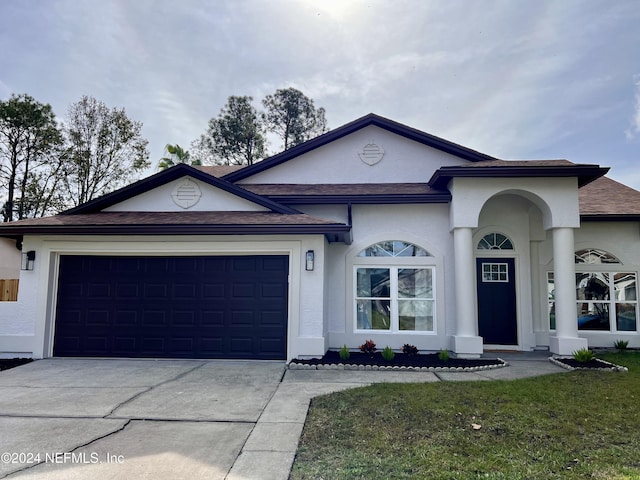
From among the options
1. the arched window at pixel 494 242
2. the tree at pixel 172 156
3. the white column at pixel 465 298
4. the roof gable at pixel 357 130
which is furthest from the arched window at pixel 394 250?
the tree at pixel 172 156

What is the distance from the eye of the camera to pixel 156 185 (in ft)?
32.4

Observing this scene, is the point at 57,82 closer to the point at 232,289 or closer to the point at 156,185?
the point at 156,185

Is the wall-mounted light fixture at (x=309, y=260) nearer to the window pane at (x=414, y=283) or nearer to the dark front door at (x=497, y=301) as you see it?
the window pane at (x=414, y=283)

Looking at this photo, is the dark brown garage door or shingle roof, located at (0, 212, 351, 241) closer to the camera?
shingle roof, located at (0, 212, 351, 241)

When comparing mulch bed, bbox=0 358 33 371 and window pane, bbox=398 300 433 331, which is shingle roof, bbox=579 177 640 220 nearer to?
window pane, bbox=398 300 433 331

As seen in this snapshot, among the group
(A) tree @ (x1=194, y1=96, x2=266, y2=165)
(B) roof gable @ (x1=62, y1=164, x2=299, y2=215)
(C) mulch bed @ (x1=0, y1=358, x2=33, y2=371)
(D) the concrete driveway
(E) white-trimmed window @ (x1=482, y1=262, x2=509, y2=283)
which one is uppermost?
(A) tree @ (x1=194, y1=96, x2=266, y2=165)

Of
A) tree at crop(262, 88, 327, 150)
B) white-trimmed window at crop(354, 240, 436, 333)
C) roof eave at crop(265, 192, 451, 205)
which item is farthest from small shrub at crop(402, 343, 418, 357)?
tree at crop(262, 88, 327, 150)

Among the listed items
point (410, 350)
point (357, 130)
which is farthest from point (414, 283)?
point (357, 130)

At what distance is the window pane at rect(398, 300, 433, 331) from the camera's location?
984 centimetres

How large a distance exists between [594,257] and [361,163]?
694 cm

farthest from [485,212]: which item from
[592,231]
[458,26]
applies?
[458,26]

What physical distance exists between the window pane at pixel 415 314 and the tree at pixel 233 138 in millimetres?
22458

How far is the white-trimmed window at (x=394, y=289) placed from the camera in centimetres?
986

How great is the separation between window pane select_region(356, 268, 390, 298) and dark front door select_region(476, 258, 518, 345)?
8.64 ft
